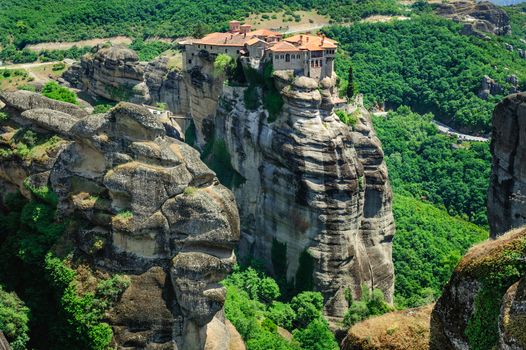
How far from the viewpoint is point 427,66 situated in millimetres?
102062

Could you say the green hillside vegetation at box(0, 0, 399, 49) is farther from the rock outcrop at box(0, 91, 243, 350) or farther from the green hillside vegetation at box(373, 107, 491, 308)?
the rock outcrop at box(0, 91, 243, 350)

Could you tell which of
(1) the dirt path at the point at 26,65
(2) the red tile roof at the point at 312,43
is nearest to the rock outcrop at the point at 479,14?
(2) the red tile roof at the point at 312,43

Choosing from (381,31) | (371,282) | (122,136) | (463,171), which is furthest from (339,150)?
(381,31)

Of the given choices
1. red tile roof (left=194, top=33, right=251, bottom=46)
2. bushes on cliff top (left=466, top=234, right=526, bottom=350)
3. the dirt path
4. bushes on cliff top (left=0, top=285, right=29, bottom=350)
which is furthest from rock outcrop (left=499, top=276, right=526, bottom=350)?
the dirt path

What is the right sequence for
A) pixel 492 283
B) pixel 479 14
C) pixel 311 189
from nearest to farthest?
1. pixel 492 283
2. pixel 311 189
3. pixel 479 14

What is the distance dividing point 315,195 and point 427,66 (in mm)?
59926

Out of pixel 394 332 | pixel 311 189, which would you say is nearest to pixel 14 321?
pixel 394 332

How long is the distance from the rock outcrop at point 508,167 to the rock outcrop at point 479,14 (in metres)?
89.8

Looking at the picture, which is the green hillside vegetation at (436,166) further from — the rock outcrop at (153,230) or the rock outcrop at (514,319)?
the rock outcrop at (514,319)

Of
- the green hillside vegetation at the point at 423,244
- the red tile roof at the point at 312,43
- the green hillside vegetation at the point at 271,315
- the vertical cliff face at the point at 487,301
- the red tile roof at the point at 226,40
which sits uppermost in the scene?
the vertical cliff face at the point at 487,301

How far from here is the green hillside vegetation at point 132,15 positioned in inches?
3925

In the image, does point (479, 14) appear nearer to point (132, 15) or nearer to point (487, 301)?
point (132, 15)

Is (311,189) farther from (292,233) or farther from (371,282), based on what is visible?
(371,282)

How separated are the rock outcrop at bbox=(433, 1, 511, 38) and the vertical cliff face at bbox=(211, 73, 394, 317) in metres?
77.9
